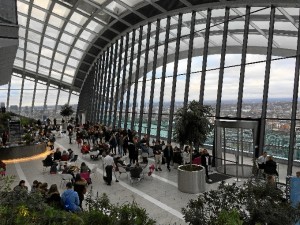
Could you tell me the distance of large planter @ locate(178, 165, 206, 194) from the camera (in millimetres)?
10102

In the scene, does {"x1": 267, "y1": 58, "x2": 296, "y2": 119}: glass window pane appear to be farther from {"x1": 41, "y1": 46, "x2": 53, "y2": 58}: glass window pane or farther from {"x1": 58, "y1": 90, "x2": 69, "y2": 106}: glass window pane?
{"x1": 58, "y1": 90, "x2": 69, "y2": 106}: glass window pane

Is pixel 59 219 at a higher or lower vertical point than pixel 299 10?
lower

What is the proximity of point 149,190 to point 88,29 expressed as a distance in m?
20.3

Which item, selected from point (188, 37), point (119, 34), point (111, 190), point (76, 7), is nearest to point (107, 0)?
point (76, 7)

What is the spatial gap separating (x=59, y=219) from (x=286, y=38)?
458 inches

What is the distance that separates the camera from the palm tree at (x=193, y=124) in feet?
35.1

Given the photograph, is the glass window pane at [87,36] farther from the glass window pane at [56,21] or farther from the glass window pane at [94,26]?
the glass window pane at [56,21]

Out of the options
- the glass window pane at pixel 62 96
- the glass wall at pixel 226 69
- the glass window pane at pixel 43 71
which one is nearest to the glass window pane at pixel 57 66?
the glass window pane at pixel 43 71

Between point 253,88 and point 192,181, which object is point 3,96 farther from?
point 192,181

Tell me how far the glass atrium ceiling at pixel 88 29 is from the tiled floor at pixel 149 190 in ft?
23.0

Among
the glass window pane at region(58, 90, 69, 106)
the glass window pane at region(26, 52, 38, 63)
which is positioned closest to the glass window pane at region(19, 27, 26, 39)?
the glass window pane at region(26, 52, 38, 63)

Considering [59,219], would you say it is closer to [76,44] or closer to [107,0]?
[107,0]

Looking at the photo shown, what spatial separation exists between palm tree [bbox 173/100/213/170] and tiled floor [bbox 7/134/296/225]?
184 centimetres

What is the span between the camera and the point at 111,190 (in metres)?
10.5
